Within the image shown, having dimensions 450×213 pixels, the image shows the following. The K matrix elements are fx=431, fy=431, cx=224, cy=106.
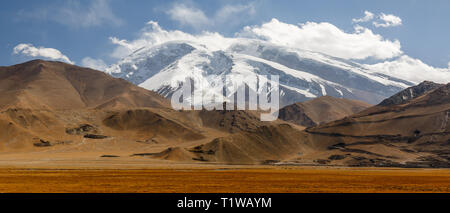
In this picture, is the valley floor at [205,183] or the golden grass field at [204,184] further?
the valley floor at [205,183]

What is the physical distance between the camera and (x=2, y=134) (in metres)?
196

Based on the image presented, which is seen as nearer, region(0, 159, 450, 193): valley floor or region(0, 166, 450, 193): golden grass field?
region(0, 166, 450, 193): golden grass field

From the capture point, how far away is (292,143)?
196250mm

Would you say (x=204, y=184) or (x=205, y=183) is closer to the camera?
(x=204, y=184)
